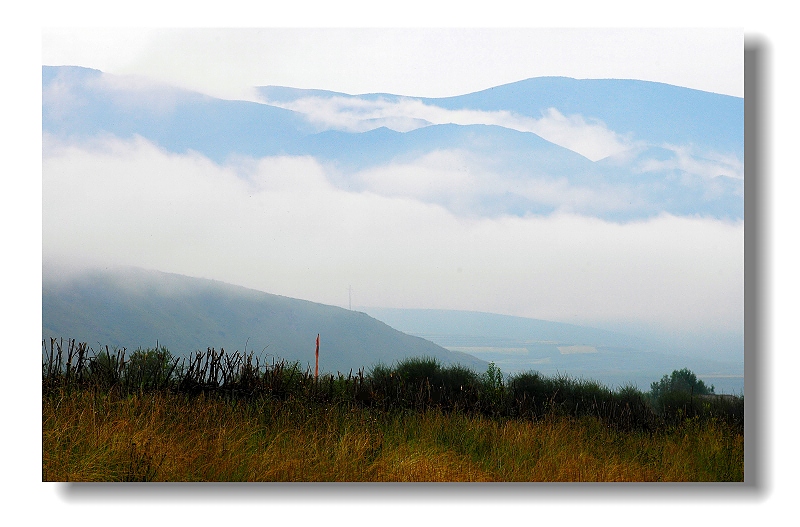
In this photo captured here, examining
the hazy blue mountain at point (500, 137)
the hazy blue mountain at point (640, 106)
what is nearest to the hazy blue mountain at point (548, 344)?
the hazy blue mountain at point (500, 137)

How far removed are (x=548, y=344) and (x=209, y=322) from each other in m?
2.29

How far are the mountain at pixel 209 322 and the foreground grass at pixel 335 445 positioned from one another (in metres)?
0.37

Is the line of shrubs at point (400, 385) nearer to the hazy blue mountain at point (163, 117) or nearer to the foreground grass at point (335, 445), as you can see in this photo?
the foreground grass at point (335, 445)

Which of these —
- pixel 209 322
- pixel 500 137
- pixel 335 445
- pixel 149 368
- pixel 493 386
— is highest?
pixel 500 137

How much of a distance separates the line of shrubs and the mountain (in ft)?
0.27

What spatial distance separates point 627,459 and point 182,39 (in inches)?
155

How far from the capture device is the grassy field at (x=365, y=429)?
376 centimetres

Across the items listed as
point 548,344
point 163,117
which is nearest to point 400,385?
point 548,344

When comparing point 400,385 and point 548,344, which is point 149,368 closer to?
point 400,385

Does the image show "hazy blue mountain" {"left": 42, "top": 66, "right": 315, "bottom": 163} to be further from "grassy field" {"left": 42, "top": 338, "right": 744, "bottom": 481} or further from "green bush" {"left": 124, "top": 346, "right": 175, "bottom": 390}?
"grassy field" {"left": 42, "top": 338, "right": 744, "bottom": 481}

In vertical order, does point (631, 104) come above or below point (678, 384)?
above

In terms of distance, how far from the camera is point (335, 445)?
12.9ft

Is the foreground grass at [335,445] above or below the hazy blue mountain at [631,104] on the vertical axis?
below
